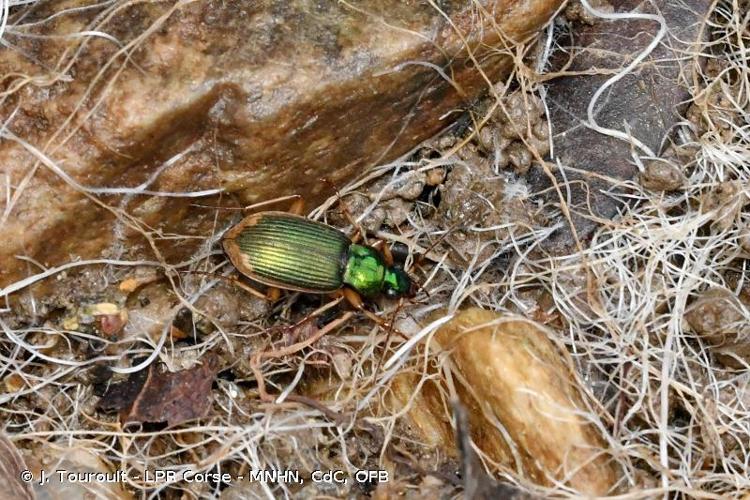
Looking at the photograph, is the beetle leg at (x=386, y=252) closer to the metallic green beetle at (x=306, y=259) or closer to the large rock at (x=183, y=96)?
the metallic green beetle at (x=306, y=259)

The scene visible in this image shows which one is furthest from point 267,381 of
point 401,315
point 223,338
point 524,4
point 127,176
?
point 524,4

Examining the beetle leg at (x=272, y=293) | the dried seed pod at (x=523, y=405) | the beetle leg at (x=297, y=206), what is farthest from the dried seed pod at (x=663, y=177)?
the beetle leg at (x=272, y=293)

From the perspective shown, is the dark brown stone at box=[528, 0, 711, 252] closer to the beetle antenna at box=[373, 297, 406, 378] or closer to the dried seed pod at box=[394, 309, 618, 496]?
the dried seed pod at box=[394, 309, 618, 496]

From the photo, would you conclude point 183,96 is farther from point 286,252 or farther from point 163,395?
point 163,395

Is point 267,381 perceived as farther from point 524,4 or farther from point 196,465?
point 524,4

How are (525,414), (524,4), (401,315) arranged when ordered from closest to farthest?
1. (525,414)
2. (524,4)
3. (401,315)
